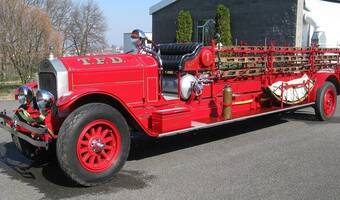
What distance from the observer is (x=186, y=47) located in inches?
265

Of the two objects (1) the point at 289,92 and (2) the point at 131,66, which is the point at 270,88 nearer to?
(1) the point at 289,92

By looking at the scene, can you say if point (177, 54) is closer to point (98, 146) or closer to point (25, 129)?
point (98, 146)

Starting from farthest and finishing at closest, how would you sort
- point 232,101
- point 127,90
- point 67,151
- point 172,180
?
point 232,101 < point 127,90 < point 172,180 < point 67,151

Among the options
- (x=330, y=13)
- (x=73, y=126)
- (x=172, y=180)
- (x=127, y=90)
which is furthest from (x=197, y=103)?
(x=330, y=13)

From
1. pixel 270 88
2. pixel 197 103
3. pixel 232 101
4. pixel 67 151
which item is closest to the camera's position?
pixel 67 151

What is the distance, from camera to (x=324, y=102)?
8.30 metres

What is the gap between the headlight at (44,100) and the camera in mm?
4691

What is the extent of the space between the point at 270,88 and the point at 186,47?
5.67ft

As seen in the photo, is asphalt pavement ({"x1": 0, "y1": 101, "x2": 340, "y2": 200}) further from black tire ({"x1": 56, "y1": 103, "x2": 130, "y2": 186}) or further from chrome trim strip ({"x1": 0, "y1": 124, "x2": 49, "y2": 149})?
chrome trim strip ({"x1": 0, "y1": 124, "x2": 49, "y2": 149})

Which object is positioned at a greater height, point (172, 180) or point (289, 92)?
point (289, 92)

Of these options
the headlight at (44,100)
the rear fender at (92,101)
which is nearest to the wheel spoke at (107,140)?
the rear fender at (92,101)

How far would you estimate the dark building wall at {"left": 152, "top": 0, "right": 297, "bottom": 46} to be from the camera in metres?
18.6

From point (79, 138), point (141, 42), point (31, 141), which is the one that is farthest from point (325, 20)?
point (31, 141)

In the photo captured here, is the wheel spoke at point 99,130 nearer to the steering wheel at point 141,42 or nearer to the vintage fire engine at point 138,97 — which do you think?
the vintage fire engine at point 138,97
